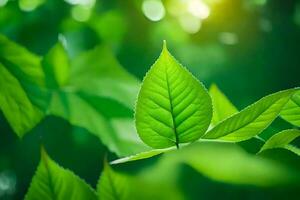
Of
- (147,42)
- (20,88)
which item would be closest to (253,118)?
(20,88)

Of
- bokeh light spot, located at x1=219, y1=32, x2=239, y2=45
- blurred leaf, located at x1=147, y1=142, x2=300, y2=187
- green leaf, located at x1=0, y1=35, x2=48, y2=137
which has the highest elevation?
bokeh light spot, located at x1=219, y1=32, x2=239, y2=45

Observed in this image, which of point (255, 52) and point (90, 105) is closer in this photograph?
point (90, 105)

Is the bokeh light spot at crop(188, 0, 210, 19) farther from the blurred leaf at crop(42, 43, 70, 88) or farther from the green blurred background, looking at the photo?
the blurred leaf at crop(42, 43, 70, 88)

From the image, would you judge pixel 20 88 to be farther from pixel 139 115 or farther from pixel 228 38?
pixel 228 38

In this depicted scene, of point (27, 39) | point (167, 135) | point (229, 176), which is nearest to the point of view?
point (167, 135)

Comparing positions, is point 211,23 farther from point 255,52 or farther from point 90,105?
point 90,105

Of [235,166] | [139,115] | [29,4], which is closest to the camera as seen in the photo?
[139,115]

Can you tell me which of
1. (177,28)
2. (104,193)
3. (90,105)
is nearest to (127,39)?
(177,28)

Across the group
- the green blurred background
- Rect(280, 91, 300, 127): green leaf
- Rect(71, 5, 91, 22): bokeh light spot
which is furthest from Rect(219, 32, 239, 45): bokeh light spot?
Rect(280, 91, 300, 127): green leaf
